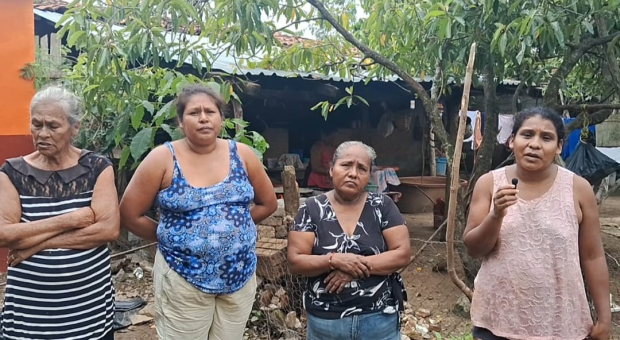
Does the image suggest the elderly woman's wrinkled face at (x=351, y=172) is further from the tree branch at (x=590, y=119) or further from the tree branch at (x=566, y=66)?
the tree branch at (x=590, y=119)

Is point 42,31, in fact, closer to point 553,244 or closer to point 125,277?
point 125,277

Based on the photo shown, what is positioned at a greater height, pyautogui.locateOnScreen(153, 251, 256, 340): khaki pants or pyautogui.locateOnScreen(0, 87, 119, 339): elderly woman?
pyautogui.locateOnScreen(0, 87, 119, 339): elderly woman

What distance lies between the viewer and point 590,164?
5902 millimetres

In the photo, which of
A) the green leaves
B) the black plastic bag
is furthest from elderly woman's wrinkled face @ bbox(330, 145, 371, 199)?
the black plastic bag

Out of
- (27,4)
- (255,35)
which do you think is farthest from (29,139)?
(255,35)

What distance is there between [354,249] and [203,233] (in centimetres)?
60

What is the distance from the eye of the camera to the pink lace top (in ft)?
5.79

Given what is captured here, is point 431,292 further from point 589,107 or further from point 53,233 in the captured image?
point 53,233

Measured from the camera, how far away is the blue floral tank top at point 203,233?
6.54 ft

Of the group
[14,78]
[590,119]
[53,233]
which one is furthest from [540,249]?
[14,78]

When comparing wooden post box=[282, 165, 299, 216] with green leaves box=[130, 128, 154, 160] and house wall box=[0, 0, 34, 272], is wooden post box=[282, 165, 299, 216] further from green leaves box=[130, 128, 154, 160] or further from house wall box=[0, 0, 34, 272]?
house wall box=[0, 0, 34, 272]

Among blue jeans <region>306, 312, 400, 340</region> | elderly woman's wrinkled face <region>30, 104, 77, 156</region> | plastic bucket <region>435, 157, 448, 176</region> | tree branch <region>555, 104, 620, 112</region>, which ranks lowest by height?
plastic bucket <region>435, 157, 448, 176</region>

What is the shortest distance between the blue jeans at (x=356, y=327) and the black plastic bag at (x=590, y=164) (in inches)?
189

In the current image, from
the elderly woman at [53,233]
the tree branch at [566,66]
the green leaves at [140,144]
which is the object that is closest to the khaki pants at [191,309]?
the elderly woman at [53,233]
